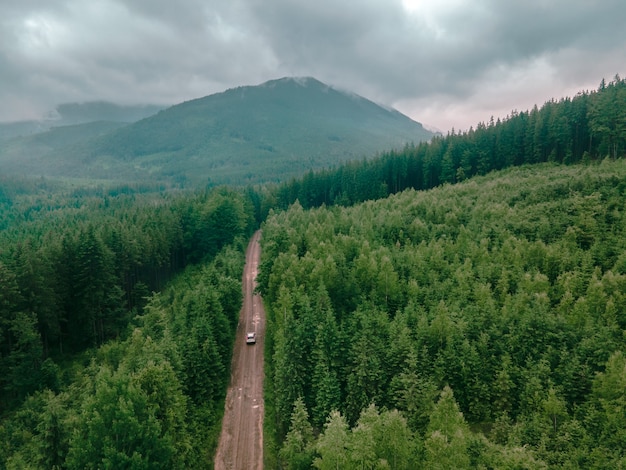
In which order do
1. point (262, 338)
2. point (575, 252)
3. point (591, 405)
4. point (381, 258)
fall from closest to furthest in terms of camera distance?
1. point (591, 405)
2. point (575, 252)
3. point (381, 258)
4. point (262, 338)

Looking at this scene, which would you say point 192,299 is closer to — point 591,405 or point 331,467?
point 331,467

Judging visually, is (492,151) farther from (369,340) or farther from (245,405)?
(245,405)

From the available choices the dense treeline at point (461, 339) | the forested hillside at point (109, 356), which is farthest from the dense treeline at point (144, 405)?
the dense treeline at point (461, 339)

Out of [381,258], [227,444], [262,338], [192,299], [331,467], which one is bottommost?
[227,444]

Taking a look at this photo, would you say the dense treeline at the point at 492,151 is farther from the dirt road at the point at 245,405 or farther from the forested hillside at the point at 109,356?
the dirt road at the point at 245,405

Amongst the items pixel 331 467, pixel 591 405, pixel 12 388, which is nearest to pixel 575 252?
pixel 591 405

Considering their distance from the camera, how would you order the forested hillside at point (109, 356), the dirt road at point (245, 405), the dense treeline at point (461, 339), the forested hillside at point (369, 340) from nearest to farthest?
the dense treeline at point (461, 339) < the forested hillside at point (369, 340) < the forested hillside at point (109, 356) < the dirt road at point (245, 405)

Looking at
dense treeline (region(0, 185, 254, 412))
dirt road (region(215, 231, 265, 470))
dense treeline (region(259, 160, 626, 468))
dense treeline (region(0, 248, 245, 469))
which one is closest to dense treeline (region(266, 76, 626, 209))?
dense treeline (region(259, 160, 626, 468))

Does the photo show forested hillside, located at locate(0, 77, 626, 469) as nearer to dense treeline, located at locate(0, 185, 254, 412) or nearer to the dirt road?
dense treeline, located at locate(0, 185, 254, 412)
